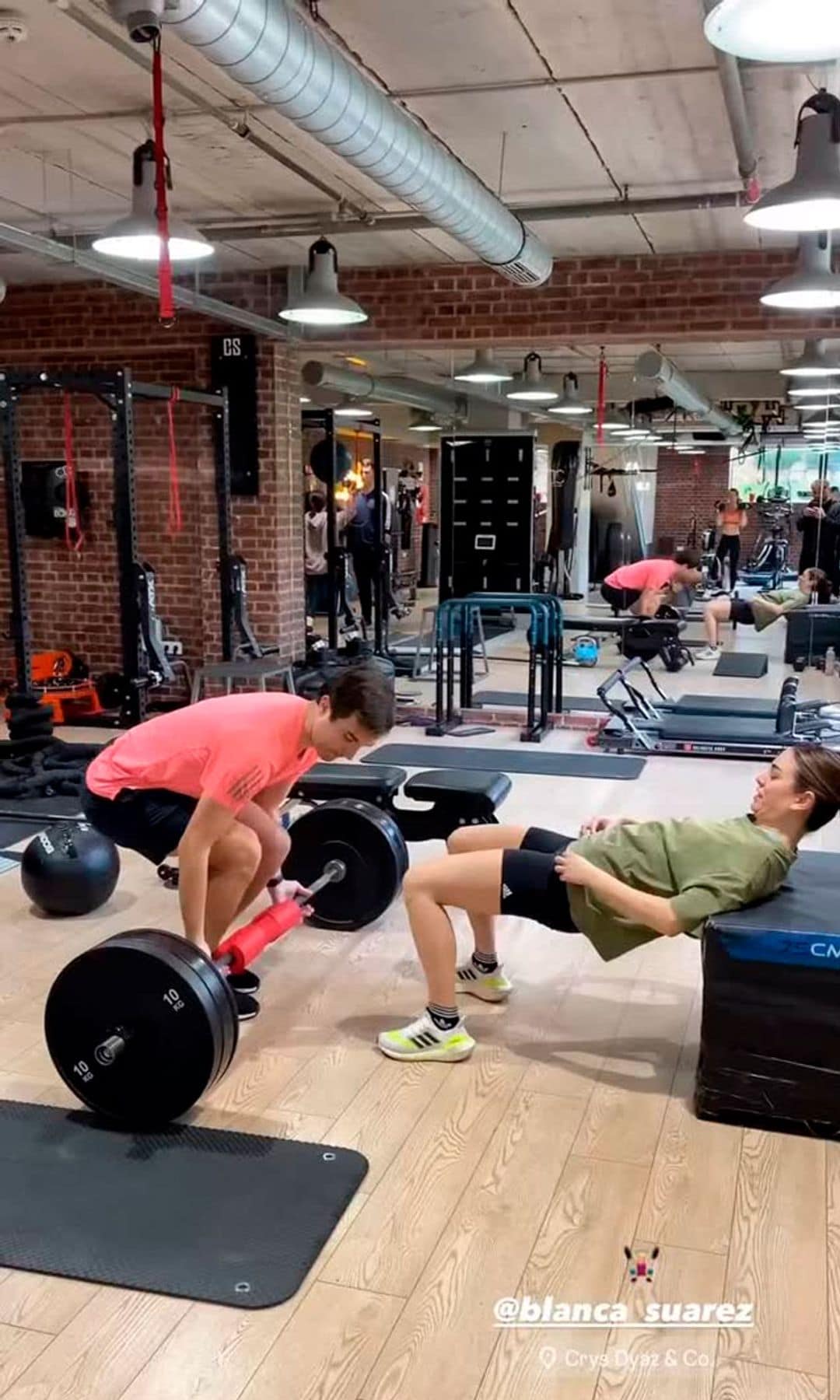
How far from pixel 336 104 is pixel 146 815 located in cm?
213

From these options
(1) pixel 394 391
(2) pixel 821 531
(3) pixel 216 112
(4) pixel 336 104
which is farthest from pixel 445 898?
(1) pixel 394 391

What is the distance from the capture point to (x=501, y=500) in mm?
13469

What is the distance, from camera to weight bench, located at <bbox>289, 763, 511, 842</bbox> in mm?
3736

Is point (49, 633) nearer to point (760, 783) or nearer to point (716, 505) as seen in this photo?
point (760, 783)

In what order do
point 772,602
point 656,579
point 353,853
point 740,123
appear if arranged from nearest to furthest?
point 353,853
point 740,123
point 772,602
point 656,579

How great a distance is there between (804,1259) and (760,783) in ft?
3.28

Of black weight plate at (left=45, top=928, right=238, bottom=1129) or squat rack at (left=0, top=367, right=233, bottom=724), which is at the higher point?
squat rack at (left=0, top=367, right=233, bottom=724)

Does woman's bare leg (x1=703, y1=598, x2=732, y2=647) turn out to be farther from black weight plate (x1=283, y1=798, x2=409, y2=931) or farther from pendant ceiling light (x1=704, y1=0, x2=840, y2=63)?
pendant ceiling light (x1=704, y1=0, x2=840, y2=63)

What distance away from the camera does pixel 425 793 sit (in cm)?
376

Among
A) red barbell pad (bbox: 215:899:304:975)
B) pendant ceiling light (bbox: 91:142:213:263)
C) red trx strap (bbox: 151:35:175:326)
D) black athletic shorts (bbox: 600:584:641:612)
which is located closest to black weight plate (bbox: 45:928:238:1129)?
red barbell pad (bbox: 215:899:304:975)

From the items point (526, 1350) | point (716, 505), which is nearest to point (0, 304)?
point (526, 1350)

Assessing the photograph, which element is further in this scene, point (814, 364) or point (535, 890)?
point (814, 364)

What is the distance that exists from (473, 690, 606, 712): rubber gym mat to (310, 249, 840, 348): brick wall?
2.37 meters

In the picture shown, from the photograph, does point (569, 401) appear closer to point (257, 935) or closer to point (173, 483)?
point (173, 483)
